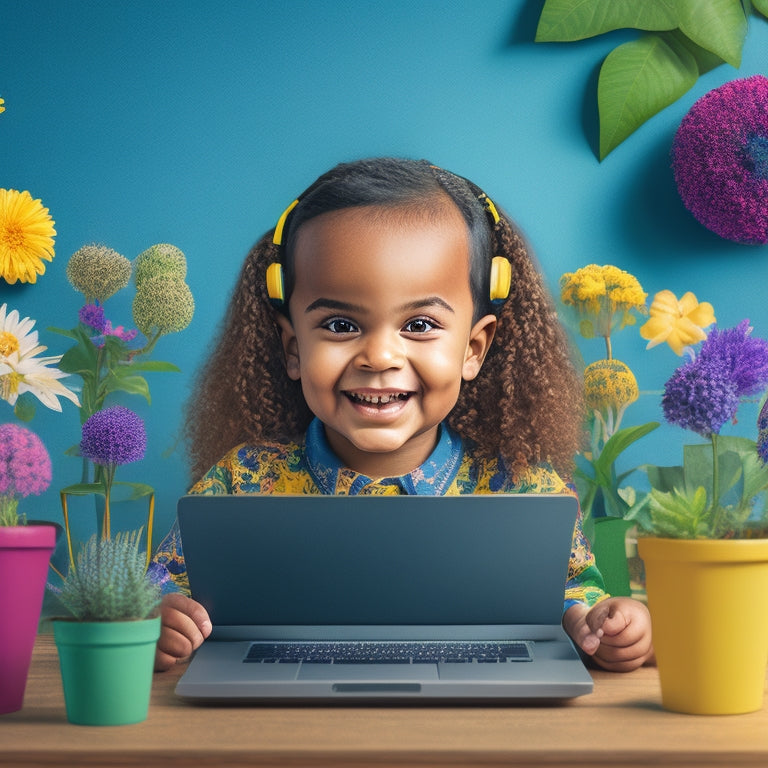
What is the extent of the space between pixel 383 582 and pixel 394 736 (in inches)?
7.0

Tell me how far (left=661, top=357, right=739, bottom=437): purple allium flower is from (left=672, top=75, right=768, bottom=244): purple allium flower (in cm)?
126

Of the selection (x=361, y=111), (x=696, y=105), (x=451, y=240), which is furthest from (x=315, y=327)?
(x=696, y=105)

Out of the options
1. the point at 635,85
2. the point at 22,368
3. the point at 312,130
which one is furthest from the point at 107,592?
the point at 635,85

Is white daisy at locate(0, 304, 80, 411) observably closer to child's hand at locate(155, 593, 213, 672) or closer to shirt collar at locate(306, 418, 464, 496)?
shirt collar at locate(306, 418, 464, 496)

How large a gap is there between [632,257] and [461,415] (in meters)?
0.72

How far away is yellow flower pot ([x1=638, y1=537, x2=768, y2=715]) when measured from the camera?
665 mm

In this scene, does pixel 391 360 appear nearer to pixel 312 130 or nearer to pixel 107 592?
pixel 107 592

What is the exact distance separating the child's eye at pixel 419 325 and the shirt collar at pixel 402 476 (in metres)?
0.20

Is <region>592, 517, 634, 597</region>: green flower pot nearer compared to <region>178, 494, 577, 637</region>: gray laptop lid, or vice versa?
<region>178, 494, 577, 637</region>: gray laptop lid

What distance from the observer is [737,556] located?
661 mm

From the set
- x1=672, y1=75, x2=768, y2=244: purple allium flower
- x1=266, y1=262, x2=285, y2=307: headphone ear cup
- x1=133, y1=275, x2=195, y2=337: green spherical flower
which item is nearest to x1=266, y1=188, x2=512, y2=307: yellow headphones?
x1=266, y1=262, x2=285, y2=307: headphone ear cup

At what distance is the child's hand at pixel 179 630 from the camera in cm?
81

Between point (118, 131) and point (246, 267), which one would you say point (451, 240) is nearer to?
point (246, 267)

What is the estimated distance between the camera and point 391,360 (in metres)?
1.16
